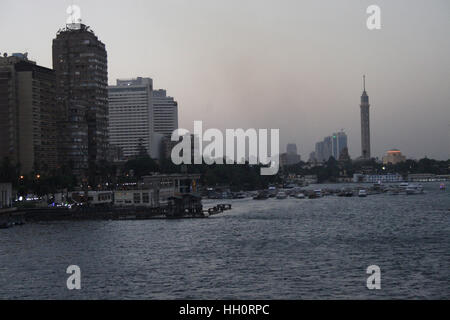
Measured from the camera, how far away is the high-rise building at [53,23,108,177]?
430 ft

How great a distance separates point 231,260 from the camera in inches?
1475

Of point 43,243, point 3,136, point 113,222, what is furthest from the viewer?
point 3,136

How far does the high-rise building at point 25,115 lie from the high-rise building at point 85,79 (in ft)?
19.7

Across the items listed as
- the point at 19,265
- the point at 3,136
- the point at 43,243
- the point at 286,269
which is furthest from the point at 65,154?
the point at 286,269

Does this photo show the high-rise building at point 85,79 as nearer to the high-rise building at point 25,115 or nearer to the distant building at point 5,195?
the high-rise building at point 25,115

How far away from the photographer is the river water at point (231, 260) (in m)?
28.2

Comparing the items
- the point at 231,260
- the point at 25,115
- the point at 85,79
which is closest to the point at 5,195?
the point at 25,115

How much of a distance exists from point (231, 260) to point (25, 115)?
9228cm

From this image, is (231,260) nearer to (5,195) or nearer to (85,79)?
(5,195)

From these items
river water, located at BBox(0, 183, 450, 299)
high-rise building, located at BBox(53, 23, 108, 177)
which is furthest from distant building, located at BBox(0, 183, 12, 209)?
high-rise building, located at BBox(53, 23, 108, 177)

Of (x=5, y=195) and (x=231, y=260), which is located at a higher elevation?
(x=5, y=195)

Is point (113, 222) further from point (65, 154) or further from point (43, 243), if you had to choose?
point (65, 154)
